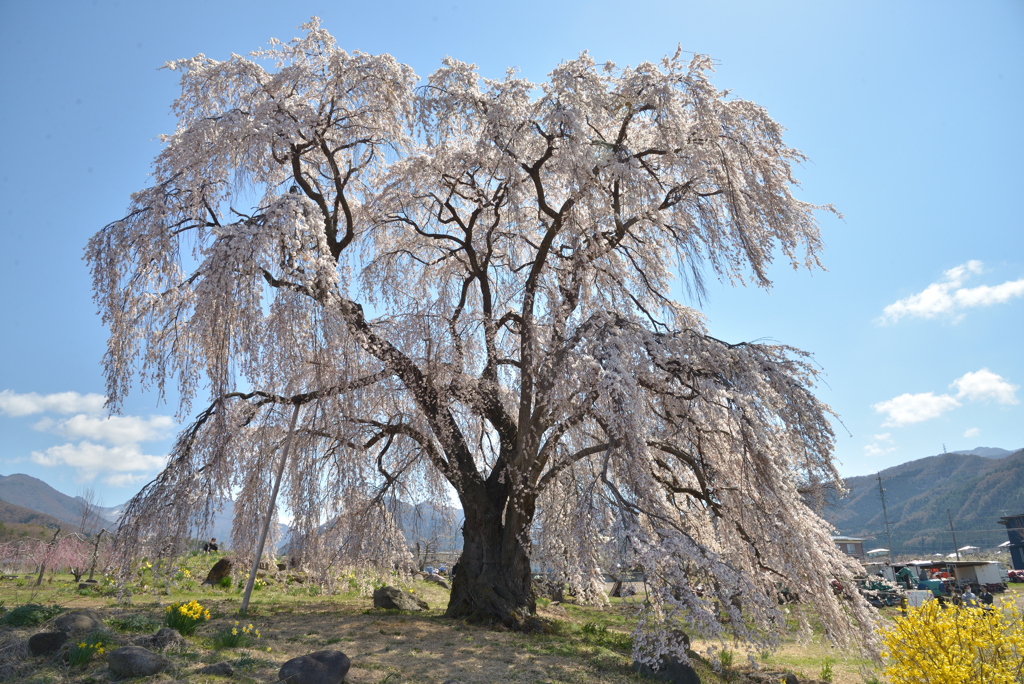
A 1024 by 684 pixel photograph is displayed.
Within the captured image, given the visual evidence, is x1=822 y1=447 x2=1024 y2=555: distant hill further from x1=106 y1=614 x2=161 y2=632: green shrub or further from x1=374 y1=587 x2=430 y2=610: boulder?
x1=106 y1=614 x2=161 y2=632: green shrub

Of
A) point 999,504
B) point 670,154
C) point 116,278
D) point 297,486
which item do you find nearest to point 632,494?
point 297,486

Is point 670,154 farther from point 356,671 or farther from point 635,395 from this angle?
point 356,671

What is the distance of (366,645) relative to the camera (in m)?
7.00

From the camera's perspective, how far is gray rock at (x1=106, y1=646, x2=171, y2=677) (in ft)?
→ 15.9

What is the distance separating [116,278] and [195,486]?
8.97 ft

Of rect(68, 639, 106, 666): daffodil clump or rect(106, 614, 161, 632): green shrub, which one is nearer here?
rect(68, 639, 106, 666): daffodil clump

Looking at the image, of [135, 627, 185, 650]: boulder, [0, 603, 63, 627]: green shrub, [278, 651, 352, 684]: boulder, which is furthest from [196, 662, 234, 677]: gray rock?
[0, 603, 63, 627]: green shrub

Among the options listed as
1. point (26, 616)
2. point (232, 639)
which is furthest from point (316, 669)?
point (26, 616)

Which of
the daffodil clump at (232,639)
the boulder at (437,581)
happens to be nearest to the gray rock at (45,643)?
the daffodil clump at (232,639)

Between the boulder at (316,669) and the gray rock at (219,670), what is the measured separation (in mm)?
453

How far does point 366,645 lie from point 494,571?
2.44 m

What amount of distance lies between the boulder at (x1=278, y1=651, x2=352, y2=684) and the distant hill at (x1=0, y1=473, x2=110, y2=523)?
642 ft

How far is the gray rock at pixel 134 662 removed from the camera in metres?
4.83

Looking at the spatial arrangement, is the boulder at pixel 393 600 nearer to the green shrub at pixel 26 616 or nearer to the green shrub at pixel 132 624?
the green shrub at pixel 132 624
